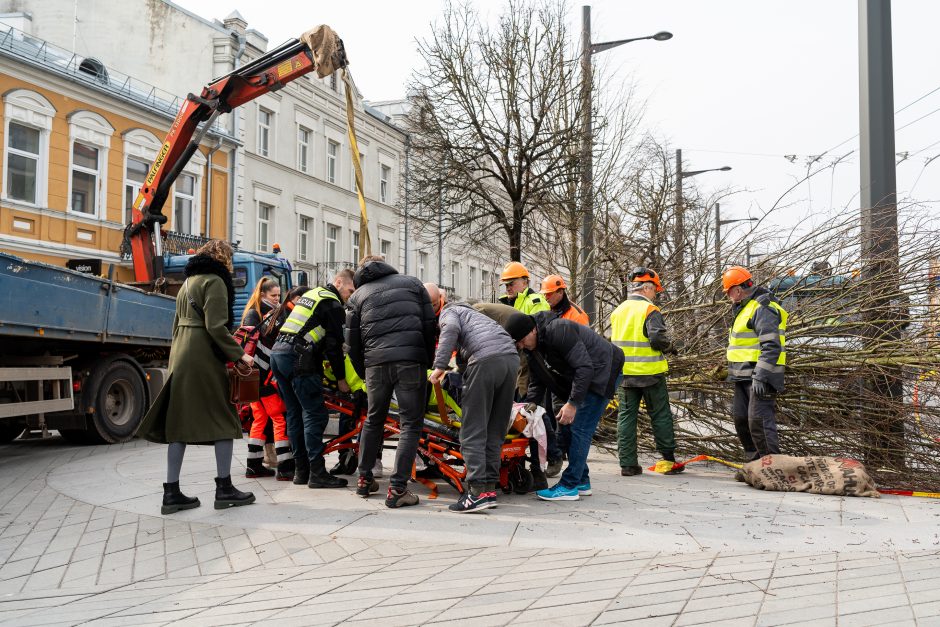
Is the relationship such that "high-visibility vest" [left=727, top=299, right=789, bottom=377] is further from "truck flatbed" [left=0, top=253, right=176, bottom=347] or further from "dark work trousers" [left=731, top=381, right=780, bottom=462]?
"truck flatbed" [left=0, top=253, right=176, bottom=347]

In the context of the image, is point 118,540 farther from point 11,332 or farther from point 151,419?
point 11,332

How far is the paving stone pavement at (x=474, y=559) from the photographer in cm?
365

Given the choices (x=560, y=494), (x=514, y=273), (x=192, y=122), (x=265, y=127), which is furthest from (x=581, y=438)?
(x=265, y=127)

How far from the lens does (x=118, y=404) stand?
1073cm

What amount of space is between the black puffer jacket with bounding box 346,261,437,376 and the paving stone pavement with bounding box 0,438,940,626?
114 cm

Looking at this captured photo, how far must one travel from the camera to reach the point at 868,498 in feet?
20.9

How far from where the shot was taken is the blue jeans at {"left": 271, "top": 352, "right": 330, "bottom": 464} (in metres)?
6.56

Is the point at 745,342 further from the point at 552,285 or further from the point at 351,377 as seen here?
the point at 351,377

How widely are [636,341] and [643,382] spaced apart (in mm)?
391

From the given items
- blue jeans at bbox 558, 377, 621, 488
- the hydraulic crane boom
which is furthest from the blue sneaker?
the hydraulic crane boom

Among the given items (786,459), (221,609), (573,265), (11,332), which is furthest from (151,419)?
(573,265)

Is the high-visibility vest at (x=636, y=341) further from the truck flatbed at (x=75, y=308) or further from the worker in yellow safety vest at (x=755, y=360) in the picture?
the truck flatbed at (x=75, y=308)

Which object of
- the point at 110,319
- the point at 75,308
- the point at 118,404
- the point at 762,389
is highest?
the point at 75,308

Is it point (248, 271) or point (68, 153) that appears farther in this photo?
point (68, 153)
